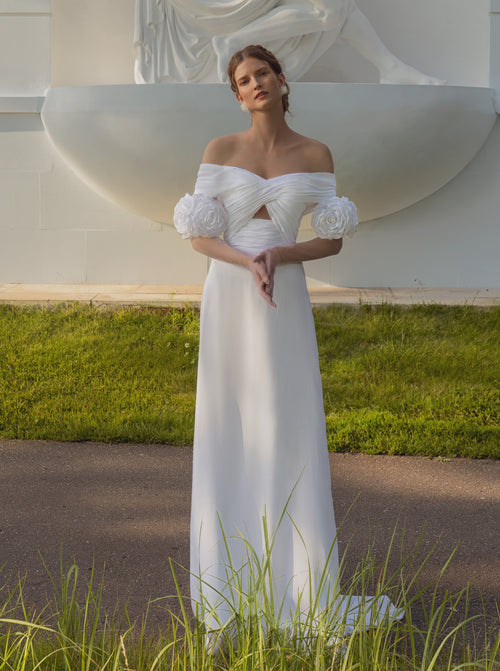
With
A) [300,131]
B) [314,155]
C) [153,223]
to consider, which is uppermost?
[300,131]

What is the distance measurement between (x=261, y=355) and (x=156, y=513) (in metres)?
1.33

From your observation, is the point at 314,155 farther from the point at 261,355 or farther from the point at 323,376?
the point at 323,376

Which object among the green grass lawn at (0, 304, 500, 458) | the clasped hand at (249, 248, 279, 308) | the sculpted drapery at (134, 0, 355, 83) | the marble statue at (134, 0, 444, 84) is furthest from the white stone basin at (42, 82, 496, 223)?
the clasped hand at (249, 248, 279, 308)

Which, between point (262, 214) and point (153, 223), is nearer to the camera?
→ point (262, 214)

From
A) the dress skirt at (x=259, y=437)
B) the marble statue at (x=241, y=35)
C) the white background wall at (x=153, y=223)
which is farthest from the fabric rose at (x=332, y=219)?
the white background wall at (x=153, y=223)

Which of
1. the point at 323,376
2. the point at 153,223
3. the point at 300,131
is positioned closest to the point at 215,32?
the point at 300,131

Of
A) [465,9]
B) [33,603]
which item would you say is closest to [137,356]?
[33,603]

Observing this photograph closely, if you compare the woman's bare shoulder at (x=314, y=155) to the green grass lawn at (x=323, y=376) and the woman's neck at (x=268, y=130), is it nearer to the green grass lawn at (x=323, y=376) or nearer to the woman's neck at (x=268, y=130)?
the woman's neck at (x=268, y=130)

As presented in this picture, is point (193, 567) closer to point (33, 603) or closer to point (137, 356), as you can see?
point (33, 603)

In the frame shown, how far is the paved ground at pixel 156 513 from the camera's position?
3.13m

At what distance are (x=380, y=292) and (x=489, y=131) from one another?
134cm

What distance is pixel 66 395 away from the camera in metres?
5.16

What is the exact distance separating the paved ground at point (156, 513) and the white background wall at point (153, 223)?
2.91 m

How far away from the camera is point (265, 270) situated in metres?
2.47
